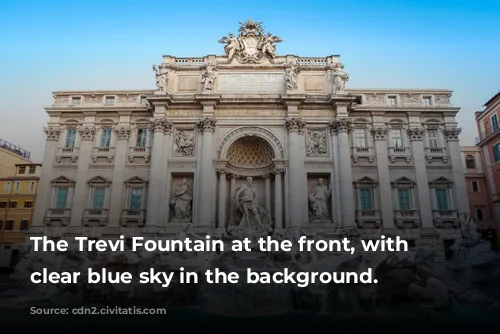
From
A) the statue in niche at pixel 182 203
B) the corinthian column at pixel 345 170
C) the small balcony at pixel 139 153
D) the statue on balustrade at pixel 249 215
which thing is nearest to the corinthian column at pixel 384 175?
the corinthian column at pixel 345 170

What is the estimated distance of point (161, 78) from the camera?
74.3 ft

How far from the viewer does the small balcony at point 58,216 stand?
21.3 meters

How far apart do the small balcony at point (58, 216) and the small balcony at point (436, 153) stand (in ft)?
79.0

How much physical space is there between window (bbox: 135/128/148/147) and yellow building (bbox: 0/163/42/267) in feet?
55.3

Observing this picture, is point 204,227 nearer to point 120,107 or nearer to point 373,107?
point 120,107

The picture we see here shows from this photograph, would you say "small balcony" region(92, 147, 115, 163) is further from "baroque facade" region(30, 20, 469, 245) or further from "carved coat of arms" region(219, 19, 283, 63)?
"carved coat of arms" region(219, 19, 283, 63)

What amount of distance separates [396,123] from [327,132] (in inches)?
203

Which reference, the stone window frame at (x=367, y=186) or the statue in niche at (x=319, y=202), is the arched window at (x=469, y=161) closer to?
the stone window frame at (x=367, y=186)

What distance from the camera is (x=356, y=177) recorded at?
21.9 metres

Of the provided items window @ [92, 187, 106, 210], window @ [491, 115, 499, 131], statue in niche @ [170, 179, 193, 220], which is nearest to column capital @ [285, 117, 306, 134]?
statue in niche @ [170, 179, 193, 220]

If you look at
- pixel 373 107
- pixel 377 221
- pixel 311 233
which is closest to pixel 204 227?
pixel 311 233

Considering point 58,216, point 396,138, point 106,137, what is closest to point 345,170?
point 396,138

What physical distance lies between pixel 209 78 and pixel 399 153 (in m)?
13.8

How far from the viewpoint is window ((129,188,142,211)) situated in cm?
2169
